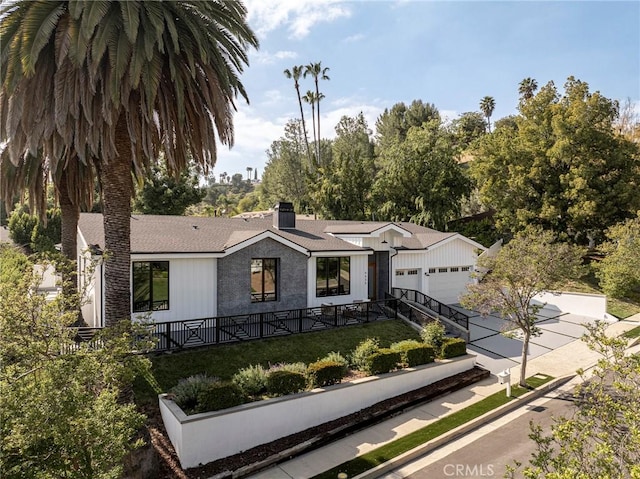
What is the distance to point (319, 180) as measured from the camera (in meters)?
46.2

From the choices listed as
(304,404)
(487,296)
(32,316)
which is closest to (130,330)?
(32,316)

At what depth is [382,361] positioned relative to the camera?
1405cm

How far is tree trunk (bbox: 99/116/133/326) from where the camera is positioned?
1026cm

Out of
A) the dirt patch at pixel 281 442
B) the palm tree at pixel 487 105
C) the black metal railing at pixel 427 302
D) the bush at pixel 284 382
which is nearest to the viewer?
the dirt patch at pixel 281 442

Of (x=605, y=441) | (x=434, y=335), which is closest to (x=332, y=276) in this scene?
(x=434, y=335)

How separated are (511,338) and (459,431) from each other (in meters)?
5.54

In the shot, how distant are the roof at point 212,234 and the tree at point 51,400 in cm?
777

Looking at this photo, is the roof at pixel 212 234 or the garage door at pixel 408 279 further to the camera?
the garage door at pixel 408 279

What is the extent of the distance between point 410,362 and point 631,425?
1064cm

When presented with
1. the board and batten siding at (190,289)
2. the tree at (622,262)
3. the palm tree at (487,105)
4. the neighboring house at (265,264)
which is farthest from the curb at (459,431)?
the palm tree at (487,105)

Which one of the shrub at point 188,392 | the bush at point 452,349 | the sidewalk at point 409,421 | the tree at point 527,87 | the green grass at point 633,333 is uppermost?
the tree at point 527,87

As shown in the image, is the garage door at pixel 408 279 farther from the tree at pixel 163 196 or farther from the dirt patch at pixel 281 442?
the tree at pixel 163 196

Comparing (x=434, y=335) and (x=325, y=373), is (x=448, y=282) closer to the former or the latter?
(x=434, y=335)

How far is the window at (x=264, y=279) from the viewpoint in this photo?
59.6 feet
